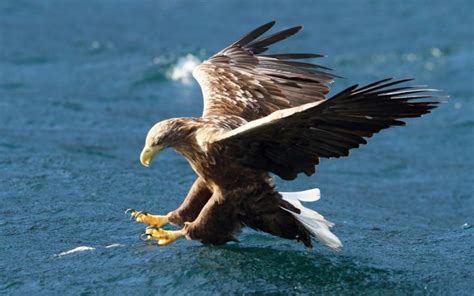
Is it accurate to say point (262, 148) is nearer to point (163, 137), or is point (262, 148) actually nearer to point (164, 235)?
point (163, 137)

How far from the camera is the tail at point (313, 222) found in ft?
24.6

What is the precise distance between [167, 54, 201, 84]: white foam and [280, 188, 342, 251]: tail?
8355 millimetres

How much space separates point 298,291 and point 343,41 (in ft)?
37.9

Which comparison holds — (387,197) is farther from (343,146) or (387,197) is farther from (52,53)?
(52,53)

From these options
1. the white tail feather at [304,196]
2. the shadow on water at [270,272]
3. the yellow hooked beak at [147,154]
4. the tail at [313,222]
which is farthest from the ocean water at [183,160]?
the yellow hooked beak at [147,154]

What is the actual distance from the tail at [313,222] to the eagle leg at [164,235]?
754 millimetres

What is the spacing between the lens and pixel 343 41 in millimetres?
18266

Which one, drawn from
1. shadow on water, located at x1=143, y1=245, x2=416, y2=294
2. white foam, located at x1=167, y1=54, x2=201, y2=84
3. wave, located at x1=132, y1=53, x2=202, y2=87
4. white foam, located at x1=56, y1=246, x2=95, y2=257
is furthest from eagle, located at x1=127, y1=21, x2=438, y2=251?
white foam, located at x1=167, y1=54, x2=201, y2=84

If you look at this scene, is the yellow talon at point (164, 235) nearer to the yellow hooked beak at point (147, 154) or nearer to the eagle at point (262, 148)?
the eagle at point (262, 148)

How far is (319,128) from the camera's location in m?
7.09

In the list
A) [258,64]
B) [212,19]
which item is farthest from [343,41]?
[258,64]

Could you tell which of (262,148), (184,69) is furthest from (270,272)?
(184,69)

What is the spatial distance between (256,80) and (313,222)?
1520 millimetres

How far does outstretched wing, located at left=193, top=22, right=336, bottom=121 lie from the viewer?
27.4 ft
